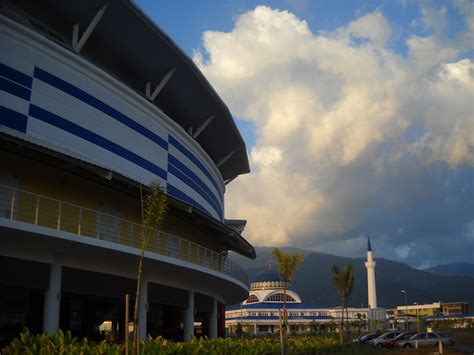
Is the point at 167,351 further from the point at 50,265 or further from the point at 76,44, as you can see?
the point at 76,44

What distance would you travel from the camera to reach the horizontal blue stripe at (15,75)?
21.0 meters

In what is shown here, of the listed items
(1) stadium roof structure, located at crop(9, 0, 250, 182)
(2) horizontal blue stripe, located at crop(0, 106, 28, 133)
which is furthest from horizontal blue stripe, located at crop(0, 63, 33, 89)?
(1) stadium roof structure, located at crop(9, 0, 250, 182)

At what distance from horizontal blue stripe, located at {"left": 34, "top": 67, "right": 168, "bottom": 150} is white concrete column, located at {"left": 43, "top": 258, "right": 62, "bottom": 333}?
7497 millimetres

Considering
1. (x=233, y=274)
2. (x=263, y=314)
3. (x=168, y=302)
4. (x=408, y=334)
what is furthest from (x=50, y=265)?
(x=263, y=314)

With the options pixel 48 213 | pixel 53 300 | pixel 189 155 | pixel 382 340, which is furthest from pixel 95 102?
pixel 382 340

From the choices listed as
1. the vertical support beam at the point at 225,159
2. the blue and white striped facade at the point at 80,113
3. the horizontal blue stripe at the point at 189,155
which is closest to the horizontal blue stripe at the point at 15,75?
the blue and white striped facade at the point at 80,113

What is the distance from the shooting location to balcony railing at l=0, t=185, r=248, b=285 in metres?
19.7

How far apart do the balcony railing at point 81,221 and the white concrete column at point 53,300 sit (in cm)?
154

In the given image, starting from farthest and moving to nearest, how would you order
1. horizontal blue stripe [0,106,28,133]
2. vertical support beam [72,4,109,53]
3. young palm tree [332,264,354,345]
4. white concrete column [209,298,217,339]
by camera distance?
young palm tree [332,264,354,345], white concrete column [209,298,217,339], vertical support beam [72,4,109,53], horizontal blue stripe [0,106,28,133]

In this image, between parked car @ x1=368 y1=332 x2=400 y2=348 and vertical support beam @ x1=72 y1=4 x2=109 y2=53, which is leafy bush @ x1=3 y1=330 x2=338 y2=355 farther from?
parked car @ x1=368 y1=332 x2=400 y2=348

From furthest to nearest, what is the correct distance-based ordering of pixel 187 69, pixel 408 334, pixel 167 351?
pixel 408 334 → pixel 187 69 → pixel 167 351

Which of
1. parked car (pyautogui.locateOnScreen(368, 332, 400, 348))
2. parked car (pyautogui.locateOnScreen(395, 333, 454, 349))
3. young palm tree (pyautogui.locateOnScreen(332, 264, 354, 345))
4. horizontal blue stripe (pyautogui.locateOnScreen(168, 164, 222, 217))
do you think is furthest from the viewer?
parked car (pyautogui.locateOnScreen(368, 332, 400, 348))

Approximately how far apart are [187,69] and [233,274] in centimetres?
1287

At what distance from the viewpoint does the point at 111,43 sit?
2920 centimetres
